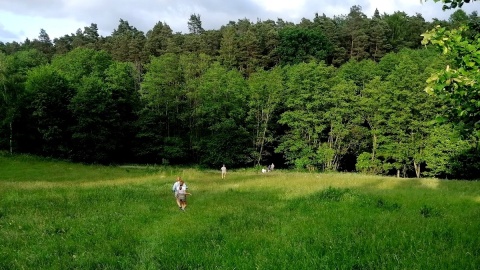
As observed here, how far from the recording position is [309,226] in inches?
508

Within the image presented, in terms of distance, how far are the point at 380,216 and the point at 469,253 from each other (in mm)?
6244

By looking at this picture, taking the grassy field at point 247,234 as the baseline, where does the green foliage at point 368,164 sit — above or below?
below

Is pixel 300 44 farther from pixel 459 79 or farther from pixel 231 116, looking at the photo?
pixel 459 79

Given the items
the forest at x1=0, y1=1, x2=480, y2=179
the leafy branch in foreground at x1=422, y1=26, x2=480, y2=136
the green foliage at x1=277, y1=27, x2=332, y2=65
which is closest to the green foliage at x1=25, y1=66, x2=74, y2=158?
the forest at x1=0, y1=1, x2=480, y2=179

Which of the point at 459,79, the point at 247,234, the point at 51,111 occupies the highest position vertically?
the point at 51,111

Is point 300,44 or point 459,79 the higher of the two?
point 300,44

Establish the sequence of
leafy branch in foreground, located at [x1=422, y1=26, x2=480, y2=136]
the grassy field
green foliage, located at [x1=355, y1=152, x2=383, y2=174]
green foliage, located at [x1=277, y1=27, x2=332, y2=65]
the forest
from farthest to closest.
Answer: green foliage, located at [x1=277, y1=27, x2=332, y2=65] → green foliage, located at [x1=355, y1=152, x2=383, y2=174] → the forest → the grassy field → leafy branch in foreground, located at [x1=422, y1=26, x2=480, y2=136]

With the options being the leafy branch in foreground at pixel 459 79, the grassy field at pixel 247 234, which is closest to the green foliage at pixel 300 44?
the grassy field at pixel 247 234

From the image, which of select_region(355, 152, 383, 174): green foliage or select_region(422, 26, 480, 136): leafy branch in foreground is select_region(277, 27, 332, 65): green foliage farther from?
select_region(422, 26, 480, 136): leafy branch in foreground

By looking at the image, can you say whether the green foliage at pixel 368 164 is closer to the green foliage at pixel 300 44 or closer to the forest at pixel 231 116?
the forest at pixel 231 116

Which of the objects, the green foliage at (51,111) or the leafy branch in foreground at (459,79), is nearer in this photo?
the leafy branch in foreground at (459,79)

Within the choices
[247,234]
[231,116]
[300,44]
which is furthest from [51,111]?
[300,44]

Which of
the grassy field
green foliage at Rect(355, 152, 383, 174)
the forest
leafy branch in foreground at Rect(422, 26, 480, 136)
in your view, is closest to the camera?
leafy branch in foreground at Rect(422, 26, 480, 136)

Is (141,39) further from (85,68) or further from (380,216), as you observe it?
(380,216)
